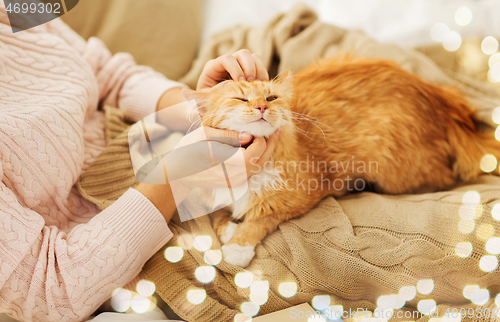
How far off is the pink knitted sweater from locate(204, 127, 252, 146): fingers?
28 cm

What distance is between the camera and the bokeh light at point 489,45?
5.21 ft

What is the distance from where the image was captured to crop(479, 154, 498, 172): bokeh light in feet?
3.93

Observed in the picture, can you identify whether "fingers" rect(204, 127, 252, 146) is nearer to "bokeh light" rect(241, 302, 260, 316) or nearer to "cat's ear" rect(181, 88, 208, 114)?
"cat's ear" rect(181, 88, 208, 114)

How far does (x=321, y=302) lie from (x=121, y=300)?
60cm

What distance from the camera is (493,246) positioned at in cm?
79

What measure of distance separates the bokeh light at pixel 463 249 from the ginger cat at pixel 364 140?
381 millimetres

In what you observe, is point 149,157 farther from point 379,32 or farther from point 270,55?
point 379,32

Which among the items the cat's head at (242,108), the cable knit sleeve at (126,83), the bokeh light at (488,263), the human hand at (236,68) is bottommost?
the bokeh light at (488,263)

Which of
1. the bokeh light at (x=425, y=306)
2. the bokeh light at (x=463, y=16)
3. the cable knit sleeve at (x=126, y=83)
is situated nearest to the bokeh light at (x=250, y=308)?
the bokeh light at (x=425, y=306)

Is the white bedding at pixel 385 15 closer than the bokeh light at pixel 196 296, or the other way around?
the bokeh light at pixel 196 296

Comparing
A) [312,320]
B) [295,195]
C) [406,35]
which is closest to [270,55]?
[295,195]

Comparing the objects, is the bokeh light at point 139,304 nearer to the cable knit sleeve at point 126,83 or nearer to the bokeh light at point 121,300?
the bokeh light at point 121,300

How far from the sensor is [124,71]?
1347 millimetres

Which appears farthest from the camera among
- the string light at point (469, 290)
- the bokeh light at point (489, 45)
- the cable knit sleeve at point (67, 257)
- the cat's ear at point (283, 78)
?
the bokeh light at point (489, 45)
